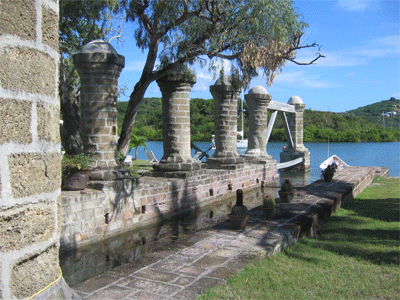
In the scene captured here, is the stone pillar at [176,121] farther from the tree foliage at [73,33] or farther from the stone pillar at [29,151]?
the stone pillar at [29,151]

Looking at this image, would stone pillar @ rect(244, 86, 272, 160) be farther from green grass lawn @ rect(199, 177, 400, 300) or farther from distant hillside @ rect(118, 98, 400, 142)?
distant hillside @ rect(118, 98, 400, 142)

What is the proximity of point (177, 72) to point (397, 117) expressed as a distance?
8913 cm

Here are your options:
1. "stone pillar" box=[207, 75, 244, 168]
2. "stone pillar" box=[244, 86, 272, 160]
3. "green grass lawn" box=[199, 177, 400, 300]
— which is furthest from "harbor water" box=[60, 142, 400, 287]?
"stone pillar" box=[244, 86, 272, 160]

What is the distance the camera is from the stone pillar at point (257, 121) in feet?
55.0

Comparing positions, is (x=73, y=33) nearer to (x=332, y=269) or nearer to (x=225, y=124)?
(x=225, y=124)

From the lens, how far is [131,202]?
852cm

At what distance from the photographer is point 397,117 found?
8825cm

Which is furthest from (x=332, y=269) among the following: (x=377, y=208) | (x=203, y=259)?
(x=377, y=208)

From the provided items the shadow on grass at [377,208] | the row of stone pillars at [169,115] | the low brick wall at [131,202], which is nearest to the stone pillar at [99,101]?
the row of stone pillars at [169,115]

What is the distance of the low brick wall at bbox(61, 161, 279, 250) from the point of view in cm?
697

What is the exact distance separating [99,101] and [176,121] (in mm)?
3100

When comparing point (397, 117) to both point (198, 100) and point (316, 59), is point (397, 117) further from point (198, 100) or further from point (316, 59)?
point (316, 59)

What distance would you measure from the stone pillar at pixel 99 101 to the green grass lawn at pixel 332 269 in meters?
4.22

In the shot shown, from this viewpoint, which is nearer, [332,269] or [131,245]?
[332,269]
